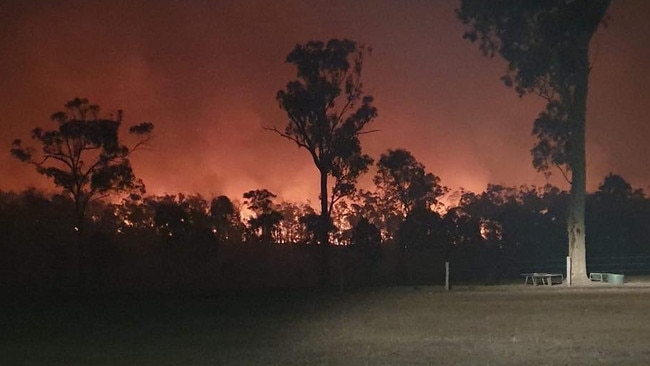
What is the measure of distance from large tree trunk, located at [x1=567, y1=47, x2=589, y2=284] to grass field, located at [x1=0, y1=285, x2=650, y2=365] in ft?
25.4

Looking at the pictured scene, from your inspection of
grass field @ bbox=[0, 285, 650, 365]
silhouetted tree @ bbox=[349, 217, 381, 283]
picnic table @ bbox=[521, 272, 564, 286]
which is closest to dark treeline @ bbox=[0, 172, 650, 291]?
silhouetted tree @ bbox=[349, 217, 381, 283]

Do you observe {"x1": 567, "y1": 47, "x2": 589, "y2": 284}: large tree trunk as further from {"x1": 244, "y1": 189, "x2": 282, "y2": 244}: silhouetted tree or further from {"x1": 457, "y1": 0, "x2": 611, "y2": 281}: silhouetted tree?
{"x1": 244, "y1": 189, "x2": 282, "y2": 244}: silhouetted tree

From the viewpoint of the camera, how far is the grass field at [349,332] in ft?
48.3

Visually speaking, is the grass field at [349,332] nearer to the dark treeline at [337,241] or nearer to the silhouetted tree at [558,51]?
the silhouetted tree at [558,51]

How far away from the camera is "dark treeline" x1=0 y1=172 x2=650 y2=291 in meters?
55.1

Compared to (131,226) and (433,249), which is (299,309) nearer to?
(433,249)

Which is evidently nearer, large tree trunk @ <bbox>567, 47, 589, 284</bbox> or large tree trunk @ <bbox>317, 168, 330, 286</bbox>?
large tree trunk @ <bbox>567, 47, 589, 284</bbox>

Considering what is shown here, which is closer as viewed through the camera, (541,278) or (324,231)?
(541,278)

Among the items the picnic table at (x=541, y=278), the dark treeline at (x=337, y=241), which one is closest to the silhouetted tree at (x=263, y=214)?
the dark treeline at (x=337, y=241)

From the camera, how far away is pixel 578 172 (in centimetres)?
3975

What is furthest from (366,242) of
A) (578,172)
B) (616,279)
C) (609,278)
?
(616,279)

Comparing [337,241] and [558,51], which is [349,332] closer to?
[558,51]

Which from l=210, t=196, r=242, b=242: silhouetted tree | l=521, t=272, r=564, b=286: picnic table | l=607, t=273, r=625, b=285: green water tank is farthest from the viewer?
l=210, t=196, r=242, b=242: silhouetted tree

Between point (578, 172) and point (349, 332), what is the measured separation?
2389 centimetres
